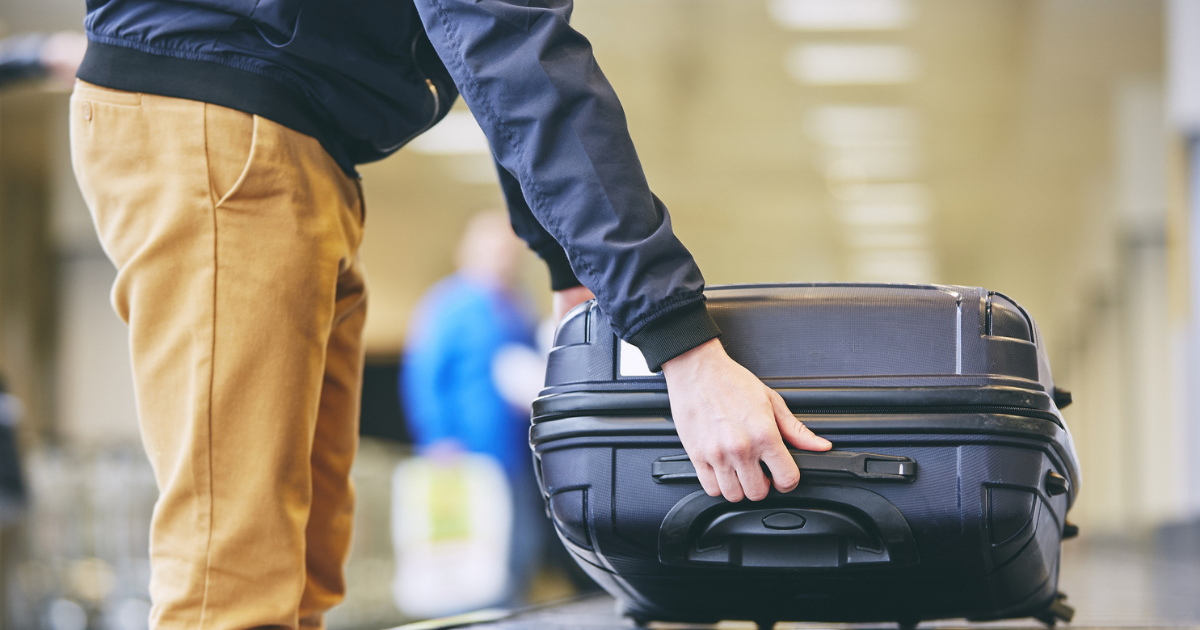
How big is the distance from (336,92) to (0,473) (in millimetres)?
1895

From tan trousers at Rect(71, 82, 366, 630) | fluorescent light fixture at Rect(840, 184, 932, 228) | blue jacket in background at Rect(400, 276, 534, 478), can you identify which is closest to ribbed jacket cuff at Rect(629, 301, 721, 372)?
tan trousers at Rect(71, 82, 366, 630)

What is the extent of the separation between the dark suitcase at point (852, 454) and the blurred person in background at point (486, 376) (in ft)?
7.86

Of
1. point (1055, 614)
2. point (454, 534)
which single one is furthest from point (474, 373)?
point (1055, 614)

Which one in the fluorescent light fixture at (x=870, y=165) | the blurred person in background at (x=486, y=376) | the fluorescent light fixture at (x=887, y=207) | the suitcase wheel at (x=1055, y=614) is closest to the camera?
the suitcase wheel at (x=1055, y=614)

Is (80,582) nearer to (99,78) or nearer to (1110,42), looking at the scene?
(99,78)

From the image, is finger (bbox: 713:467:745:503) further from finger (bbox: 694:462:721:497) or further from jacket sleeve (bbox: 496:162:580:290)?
jacket sleeve (bbox: 496:162:580:290)

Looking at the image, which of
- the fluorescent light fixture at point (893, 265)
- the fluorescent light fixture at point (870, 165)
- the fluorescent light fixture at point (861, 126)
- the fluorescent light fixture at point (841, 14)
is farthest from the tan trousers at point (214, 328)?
the fluorescent light fixture at point (893, 265)

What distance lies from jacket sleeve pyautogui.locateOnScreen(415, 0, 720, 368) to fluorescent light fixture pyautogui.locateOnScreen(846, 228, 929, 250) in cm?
1330

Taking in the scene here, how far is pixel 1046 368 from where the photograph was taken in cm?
122

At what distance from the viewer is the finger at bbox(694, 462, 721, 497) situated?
1077mm

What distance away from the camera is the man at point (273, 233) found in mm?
1040

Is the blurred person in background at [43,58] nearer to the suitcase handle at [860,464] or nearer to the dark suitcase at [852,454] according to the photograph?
the dark suitcase at [852,454]

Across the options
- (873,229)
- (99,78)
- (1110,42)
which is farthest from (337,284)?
(873,229)

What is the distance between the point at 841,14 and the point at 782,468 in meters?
7.08
